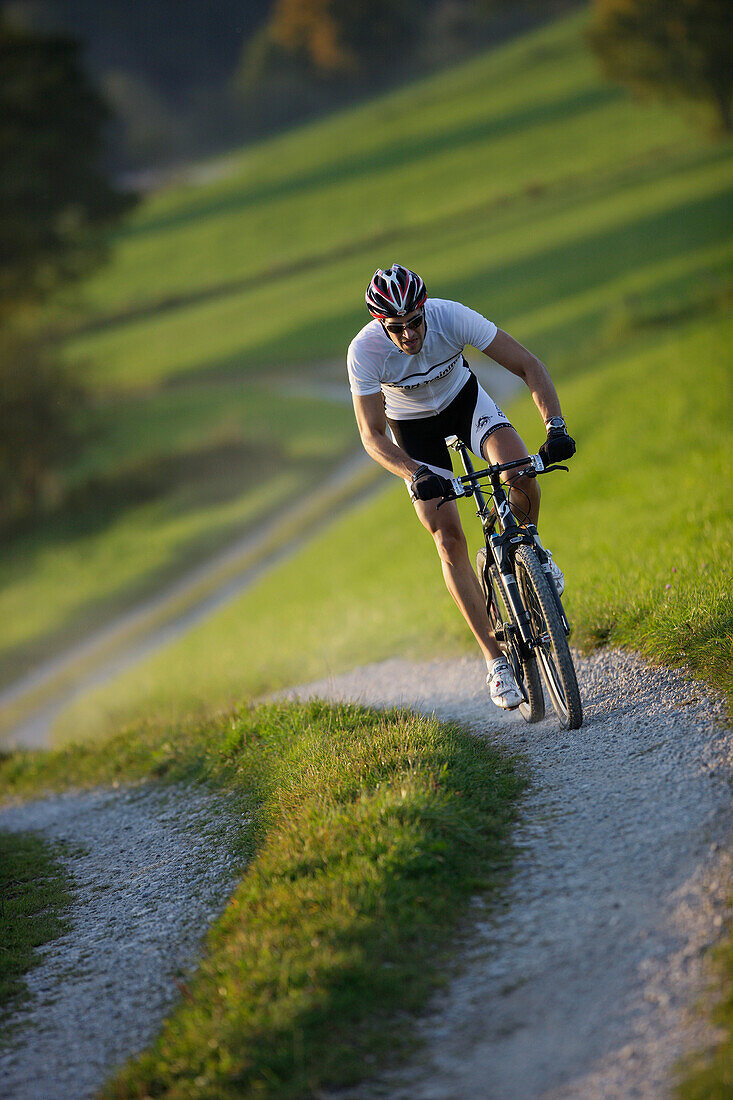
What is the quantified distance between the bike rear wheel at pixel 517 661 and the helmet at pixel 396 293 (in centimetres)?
156

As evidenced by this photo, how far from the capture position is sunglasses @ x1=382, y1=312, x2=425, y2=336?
582 cm

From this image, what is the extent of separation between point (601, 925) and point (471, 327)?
11.6ft

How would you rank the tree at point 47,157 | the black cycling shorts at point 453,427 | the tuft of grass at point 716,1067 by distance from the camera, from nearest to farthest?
the tuft of grass at point 716,1067
the black cycling shorts at point 453,427
the tree at point 47,157

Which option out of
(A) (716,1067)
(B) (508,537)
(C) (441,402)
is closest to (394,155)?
(C) (441,402)

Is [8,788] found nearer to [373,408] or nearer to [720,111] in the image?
[373,408]

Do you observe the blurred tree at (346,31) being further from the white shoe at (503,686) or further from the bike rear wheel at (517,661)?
the white shoe at (503,686)

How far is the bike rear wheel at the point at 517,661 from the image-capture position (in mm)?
6027

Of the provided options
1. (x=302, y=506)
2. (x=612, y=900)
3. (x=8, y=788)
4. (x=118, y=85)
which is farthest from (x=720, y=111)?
(x=118, y=85)

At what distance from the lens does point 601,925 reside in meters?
3.96

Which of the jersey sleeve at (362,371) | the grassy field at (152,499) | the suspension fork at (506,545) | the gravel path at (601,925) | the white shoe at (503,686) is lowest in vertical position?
the gravel path at (601,925)

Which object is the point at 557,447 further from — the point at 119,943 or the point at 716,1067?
the point at 119,943

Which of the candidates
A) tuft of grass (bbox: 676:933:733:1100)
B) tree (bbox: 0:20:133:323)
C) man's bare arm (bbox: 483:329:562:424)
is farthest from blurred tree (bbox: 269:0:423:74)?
tuft of grass (bbox: 676:933:733:1100)

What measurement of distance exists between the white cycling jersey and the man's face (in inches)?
5.8

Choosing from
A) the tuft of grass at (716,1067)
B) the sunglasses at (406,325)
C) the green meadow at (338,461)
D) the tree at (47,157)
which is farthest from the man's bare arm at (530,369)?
the tree at (47,157)
